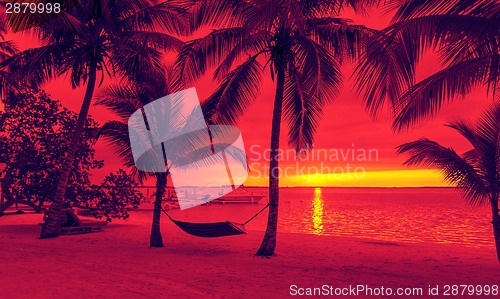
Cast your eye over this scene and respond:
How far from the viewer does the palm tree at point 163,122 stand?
10.1 meters

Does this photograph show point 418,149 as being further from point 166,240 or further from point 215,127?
point 166,240

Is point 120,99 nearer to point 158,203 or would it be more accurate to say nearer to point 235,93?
point 158,203

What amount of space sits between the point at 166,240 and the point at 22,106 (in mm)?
6377

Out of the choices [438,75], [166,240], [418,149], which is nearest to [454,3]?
[438,75]

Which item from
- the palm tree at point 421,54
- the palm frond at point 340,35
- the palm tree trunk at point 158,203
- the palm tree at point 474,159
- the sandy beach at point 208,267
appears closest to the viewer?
the palm tree at point 421,54

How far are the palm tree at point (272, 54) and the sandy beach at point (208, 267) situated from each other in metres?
1.54

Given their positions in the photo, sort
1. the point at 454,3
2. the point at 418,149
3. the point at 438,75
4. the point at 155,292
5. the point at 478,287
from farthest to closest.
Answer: the point at 418,149 → the point at 478,287 → the point at 155,292 → the point at 438,75 → the point at 454,3

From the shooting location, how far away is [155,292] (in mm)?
5672

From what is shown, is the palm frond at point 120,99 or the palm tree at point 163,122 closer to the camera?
the palm tree at point 163,122

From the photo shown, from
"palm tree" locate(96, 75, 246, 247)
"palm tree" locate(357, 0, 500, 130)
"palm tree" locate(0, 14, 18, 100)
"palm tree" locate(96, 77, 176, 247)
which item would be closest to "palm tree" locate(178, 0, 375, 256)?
"palm tree" locate(96, 75, 246, 247)

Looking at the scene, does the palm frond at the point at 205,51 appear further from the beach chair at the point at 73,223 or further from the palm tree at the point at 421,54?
the beach chair at the point at 73,223

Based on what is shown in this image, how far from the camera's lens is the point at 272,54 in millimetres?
8531
